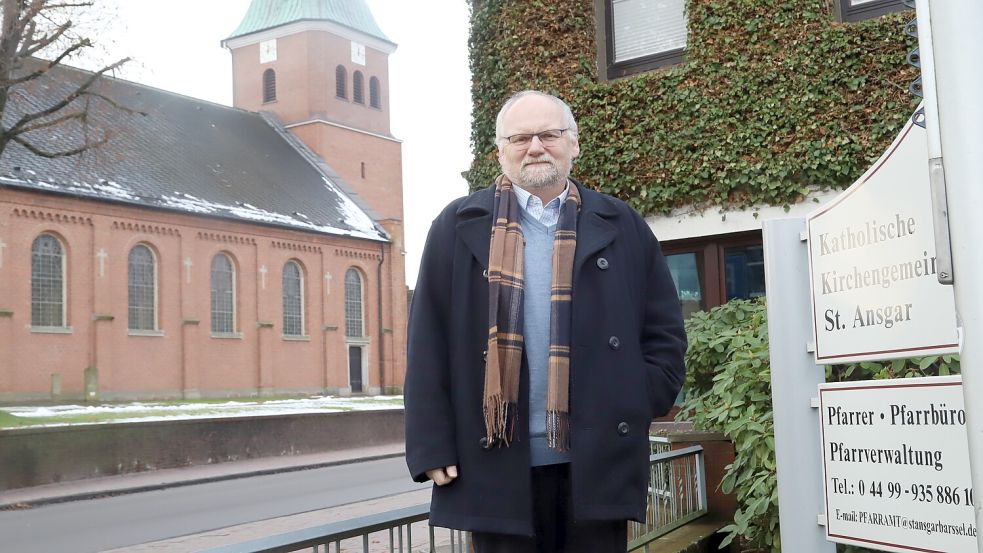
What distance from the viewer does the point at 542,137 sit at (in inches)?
121

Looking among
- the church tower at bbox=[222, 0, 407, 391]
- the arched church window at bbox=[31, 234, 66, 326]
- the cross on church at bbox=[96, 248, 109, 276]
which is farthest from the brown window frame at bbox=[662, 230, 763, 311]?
the church tower at bbox=[222, 0, 407, 391]

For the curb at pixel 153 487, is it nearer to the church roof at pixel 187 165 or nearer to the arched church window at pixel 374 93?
the church roof at pixel 187 165

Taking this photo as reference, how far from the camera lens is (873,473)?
3184 mm

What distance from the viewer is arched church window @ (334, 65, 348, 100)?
58.2 meters

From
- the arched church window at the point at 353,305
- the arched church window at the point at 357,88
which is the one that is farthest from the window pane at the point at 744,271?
A: the arched church window at the point at 357,88

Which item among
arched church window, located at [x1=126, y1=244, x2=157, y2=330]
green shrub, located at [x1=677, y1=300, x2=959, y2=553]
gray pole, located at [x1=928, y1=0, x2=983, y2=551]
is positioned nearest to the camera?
gray pole, located at [x1=928, y1=0, x2=983, y2=551]

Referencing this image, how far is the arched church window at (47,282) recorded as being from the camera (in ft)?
121

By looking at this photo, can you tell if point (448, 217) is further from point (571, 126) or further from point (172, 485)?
point (172, 485)

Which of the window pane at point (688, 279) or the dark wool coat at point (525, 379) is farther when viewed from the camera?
the window pane at point (688, 279)

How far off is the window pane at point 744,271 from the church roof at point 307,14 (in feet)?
168

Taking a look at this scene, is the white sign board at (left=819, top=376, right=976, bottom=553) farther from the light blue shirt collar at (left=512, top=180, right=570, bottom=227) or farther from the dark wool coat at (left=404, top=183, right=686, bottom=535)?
the light blue shirt collar at (left=512, top=180, right=570, bottom=227)

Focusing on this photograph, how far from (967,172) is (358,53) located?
60.0 meters

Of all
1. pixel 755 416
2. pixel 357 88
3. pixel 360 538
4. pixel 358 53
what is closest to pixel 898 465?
pixel 360 538

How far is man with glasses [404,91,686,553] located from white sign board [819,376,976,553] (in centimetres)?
65
